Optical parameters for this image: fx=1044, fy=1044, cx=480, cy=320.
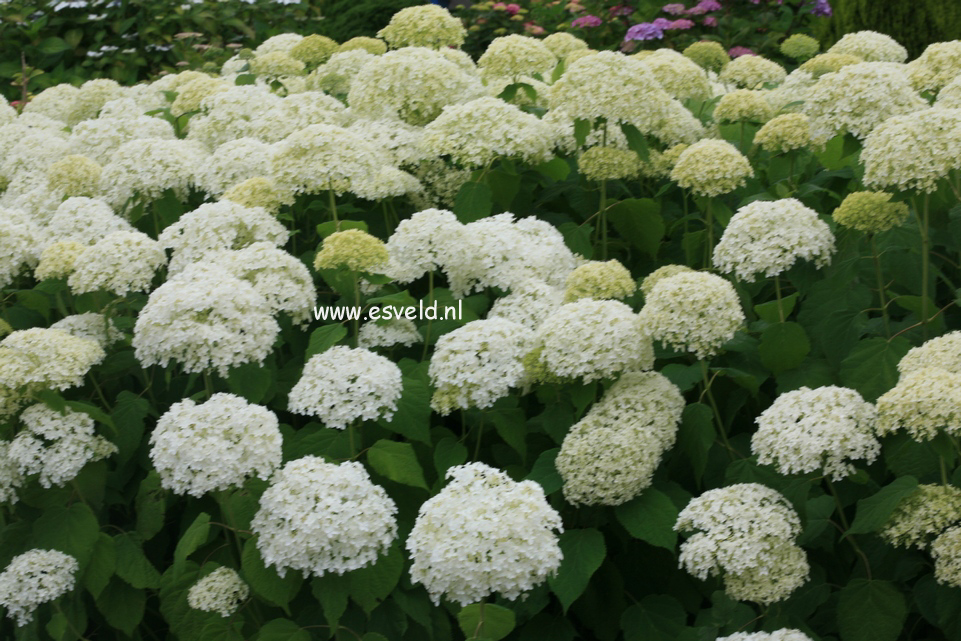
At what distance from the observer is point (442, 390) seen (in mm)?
2732

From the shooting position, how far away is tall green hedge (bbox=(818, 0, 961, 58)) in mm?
6676

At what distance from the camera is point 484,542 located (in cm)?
215

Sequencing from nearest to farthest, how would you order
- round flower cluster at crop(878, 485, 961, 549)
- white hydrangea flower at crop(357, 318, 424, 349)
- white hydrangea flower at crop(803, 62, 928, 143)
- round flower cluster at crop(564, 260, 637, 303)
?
1. round flower cluster at crop(878, 485, 961, 549)
2. round flower cluster at crop(564, 260, 637, 303)
3. white hydrangea flower at crop(357, 318, 424, 349)
4. white hydrangea flower at crop(803, 62, 928, 143)

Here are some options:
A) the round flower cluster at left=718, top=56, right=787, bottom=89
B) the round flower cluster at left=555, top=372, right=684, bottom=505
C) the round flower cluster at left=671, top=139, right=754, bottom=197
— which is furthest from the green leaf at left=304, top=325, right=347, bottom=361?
the round flower cluster at left=718, top=56, right=787, bottom=89

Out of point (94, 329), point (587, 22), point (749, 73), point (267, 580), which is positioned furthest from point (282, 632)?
point (587, 22)

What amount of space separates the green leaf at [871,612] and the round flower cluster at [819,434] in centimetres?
28

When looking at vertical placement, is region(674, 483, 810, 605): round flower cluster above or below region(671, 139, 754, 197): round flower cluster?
below

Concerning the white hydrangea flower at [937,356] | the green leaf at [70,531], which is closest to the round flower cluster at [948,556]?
the white hydrangea flower at [937,356]

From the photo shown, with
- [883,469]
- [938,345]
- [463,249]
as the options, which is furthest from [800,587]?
[463,249]

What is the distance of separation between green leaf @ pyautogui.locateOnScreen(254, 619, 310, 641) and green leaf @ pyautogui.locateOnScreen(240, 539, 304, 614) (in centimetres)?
4

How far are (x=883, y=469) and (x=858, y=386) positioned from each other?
25cm

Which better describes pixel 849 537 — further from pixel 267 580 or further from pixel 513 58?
pixel 513 58

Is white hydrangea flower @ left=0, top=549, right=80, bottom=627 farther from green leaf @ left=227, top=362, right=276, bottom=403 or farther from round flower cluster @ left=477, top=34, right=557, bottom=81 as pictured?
round flower cluster @ left=477, top=34, right=557, bottom=81

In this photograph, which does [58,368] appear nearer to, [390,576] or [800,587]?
[390,576]
